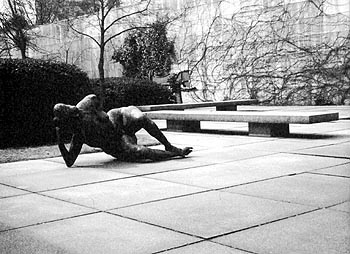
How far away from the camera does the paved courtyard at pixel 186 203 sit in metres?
3.54

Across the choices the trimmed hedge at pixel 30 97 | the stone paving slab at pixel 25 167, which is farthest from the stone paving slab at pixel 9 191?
the trimmed hedge at pixel 30 97

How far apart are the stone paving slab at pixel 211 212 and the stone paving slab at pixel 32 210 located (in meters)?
0.40

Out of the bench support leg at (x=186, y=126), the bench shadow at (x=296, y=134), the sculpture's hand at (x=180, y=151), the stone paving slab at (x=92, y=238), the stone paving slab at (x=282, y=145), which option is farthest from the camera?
the bench support leg at (x=186, y=126)

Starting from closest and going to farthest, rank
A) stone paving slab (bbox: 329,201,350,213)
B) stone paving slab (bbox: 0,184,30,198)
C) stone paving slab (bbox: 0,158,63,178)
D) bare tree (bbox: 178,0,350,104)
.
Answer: stone paving slab (bbox: 329,201,350,213) → stone paving slab (bbox: 0,184,30,198) → stone paving slab (bbox: 0,158,63,178) → bare tree (bbox: 178,0,350,104)

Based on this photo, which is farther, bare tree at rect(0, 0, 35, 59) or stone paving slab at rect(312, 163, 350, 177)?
bare tree at rect(0, 0, 35, 59)

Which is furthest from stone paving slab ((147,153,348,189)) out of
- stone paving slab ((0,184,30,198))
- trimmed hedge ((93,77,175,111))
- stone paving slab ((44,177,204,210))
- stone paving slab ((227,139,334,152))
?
trimmed hedge ((93,77,175,111))

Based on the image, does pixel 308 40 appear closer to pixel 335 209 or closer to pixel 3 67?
pixel 3 67

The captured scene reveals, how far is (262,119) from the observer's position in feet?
29.9

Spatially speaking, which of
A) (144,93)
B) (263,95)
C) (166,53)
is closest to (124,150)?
(144,93)

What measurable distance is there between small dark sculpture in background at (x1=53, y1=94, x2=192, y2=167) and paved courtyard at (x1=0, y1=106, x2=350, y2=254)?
0.15 meters

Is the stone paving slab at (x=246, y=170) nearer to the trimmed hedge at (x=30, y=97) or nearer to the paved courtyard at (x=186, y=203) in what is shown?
the paved courtyard at (x=186, y=203)

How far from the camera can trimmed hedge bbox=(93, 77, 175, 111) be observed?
16281 millimetres

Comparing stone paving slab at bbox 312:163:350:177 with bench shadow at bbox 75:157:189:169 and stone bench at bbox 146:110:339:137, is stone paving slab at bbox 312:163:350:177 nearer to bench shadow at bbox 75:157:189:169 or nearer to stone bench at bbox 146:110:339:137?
bench shadow at bbox 75:157:189:169

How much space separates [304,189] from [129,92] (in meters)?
11.8
